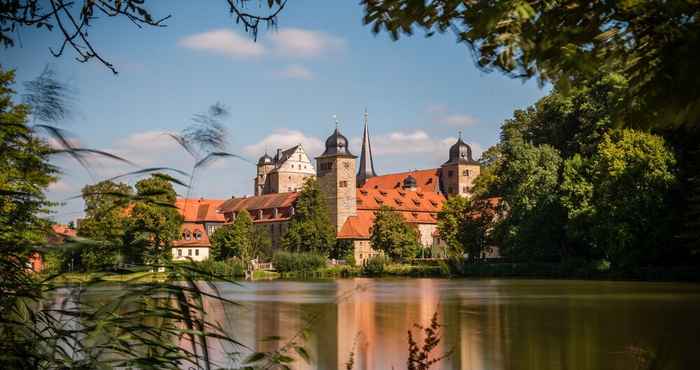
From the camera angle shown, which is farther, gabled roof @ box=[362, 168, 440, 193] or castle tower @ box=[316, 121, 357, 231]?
gabled roof @ box=[362, 168, 440, 193]

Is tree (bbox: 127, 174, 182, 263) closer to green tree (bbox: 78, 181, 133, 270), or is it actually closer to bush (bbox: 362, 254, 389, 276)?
green tree (bbox: 78, 181, 133, 270)

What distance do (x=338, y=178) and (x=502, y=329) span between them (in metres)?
66.8

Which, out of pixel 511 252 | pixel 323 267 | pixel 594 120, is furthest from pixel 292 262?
pixel 594 120

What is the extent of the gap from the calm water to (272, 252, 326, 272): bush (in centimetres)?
3623

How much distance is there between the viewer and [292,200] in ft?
271

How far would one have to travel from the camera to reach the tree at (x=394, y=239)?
6097 centimetres

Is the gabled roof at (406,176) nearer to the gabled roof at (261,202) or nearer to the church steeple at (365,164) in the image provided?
the church steeple at (365,164)

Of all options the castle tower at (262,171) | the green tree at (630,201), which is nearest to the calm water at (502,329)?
the green tree at (630,201)

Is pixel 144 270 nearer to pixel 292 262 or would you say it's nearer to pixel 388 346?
pixel 388 346

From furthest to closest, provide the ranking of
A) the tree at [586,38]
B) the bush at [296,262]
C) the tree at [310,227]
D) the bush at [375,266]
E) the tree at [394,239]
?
the tree at [310,227], the tree at [394,239], the bush at [296,262], the bush at [375,266], the tree at [586,38]

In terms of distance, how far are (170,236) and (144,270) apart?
342 millimetres

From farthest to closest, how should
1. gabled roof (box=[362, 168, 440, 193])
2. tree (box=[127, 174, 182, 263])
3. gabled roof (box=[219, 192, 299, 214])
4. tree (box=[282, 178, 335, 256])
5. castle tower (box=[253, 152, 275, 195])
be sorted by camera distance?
castle tower (box=[253, 152, 275, 195]), gabled roof (box=[362, 168, 440, 193]), gabled roof (box=[219, 192, 299, 214]), tree (box=[282, 178, 335, 256]), tree (box=[127, 174, 182, 263])

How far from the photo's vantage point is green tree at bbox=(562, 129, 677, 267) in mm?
32812

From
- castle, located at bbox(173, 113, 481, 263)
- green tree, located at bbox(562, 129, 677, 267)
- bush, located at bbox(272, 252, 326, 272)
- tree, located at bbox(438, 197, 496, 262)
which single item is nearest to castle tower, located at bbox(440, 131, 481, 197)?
castle, located at bbox(173, 113, 481, 263)
